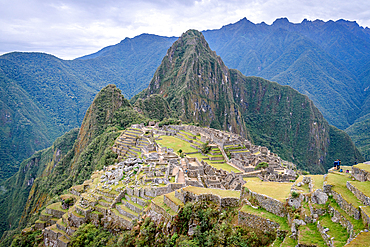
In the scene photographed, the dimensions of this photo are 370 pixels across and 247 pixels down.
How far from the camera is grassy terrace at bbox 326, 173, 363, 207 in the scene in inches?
319

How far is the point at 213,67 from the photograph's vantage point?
19138cm

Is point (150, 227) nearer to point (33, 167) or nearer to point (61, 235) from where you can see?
point (61, 235)

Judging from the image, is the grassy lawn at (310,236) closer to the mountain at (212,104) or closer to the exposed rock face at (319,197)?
the exposed rock face at (319,197)

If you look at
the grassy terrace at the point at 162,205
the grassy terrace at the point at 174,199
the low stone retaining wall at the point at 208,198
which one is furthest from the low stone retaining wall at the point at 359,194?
the grassy terrace at the point at 162,205

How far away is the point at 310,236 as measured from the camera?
27.1 feet

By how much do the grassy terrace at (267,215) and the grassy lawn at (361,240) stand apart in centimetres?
339

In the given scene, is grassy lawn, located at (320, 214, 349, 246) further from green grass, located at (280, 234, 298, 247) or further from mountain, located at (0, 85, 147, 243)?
mountain, located at (0, 85, 147, 243)

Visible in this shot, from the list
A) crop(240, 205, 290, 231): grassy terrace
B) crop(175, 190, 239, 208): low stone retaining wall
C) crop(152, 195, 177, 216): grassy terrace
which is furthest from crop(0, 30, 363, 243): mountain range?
crop(240, 205, 290, 231): grassy terrace

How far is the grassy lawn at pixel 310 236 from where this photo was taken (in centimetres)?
790

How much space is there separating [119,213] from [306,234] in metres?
13.6

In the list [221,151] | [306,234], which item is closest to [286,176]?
[221,151]

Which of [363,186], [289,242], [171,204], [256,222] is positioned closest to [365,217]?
[363,186]

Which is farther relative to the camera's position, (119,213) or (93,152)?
(93,152)

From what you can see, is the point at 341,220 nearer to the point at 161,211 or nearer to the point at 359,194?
the point at 359,194
